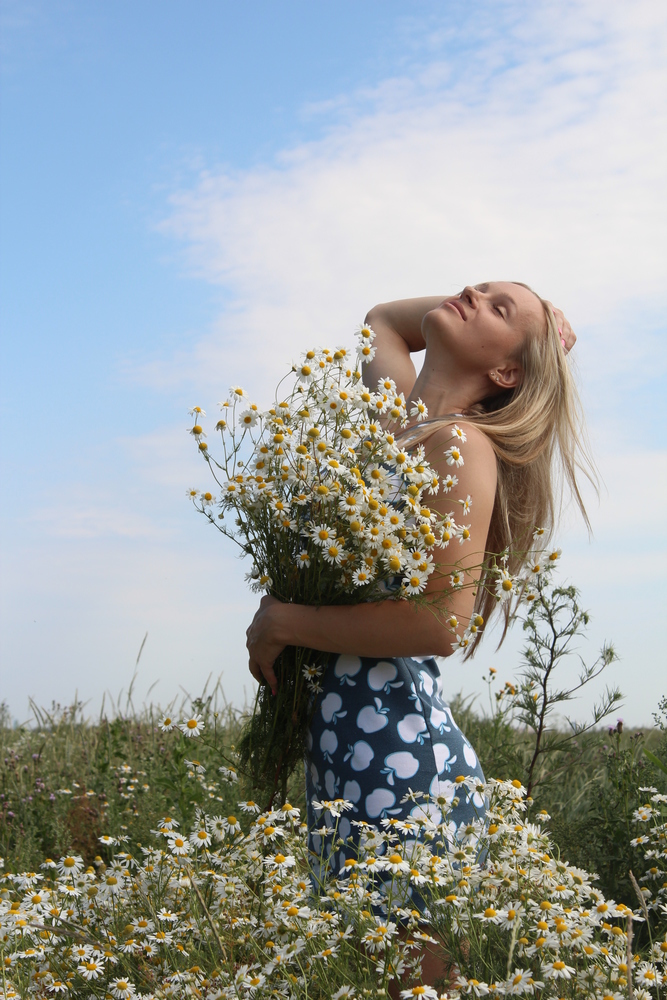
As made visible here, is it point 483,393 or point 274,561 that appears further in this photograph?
point 483,393

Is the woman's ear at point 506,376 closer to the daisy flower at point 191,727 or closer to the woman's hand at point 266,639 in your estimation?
the woman's hand at point 266,639

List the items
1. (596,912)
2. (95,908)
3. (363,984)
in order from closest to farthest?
(363,984) < (596,912) < (95,908)

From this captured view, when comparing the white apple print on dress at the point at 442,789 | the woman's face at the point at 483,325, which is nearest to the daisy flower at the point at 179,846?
the white apple print on dress at the point at 442,789

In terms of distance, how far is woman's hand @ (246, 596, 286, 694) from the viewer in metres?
2.84

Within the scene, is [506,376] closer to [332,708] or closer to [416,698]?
[416,698]

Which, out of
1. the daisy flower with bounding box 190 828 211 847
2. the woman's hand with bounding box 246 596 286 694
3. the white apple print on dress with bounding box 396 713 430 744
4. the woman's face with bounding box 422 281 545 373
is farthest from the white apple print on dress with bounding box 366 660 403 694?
the woman's face with bounding box 422 281 545 373

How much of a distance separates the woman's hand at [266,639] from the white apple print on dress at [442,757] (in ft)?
1.93

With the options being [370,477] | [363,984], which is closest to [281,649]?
[370,477]

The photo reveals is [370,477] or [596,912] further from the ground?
[370,477]

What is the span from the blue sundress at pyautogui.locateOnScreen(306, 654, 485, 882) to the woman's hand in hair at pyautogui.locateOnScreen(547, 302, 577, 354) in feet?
5.86

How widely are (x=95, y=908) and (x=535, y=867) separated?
5.51 ft

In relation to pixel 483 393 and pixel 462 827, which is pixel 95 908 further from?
pixel 483 393

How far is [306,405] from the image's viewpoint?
3.01m

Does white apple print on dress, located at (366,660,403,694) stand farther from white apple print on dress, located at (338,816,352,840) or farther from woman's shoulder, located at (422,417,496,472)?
woman's shoulder, located at (422,417,496,472)
